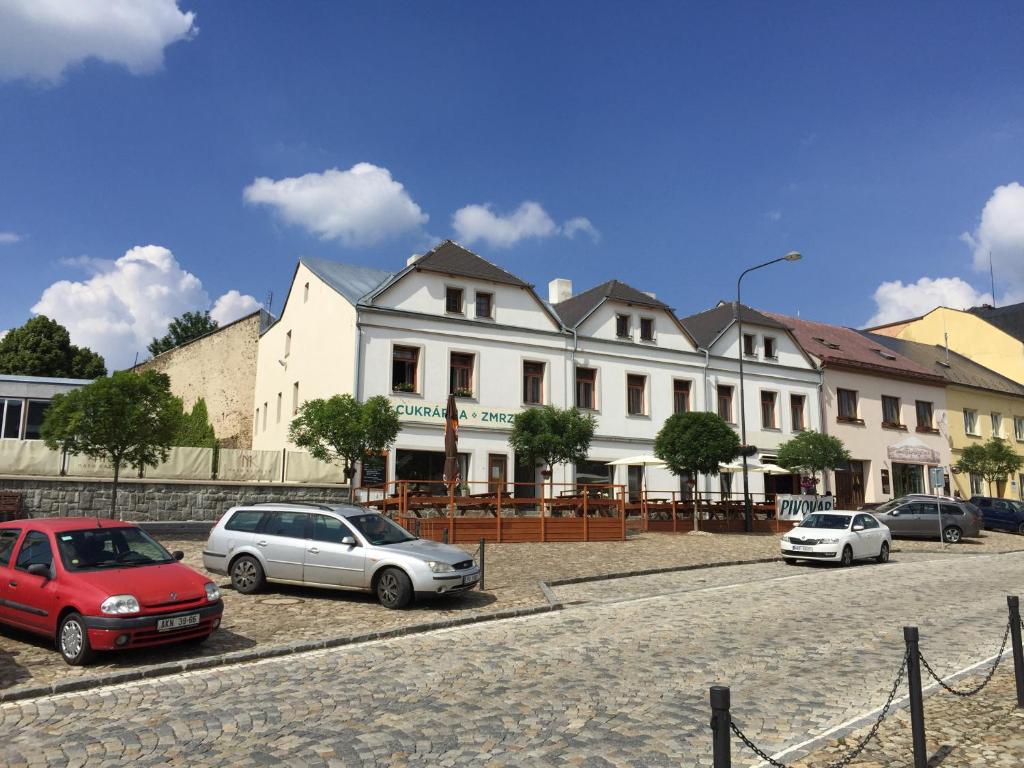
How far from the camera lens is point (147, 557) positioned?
31.8ft

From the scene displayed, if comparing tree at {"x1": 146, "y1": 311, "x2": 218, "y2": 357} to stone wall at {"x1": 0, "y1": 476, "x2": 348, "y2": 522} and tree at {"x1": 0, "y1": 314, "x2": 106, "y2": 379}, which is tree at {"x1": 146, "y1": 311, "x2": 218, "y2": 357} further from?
stone wall at {"x1": 0, "y1": 476, "x2": 348, "y2": 522}

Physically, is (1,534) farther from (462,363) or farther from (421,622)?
(462,363)

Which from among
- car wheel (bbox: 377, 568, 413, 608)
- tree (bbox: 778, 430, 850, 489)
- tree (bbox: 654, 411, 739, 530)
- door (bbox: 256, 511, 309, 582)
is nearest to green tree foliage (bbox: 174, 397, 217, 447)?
tree (bbox: 654, 411, 739, 530)

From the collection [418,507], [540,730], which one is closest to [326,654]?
[540,730]

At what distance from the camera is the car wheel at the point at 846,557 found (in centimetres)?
1956

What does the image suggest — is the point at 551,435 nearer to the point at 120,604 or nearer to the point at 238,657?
the point at 238,657

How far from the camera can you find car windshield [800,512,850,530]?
20.3 meters

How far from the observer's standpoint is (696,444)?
26.4 meters

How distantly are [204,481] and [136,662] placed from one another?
1685cm

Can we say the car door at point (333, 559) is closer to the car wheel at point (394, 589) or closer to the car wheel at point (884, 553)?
the car wheel at point (394, 589)

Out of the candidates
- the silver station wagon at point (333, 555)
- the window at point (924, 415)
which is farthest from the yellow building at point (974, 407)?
the silver station wagon at point (333, 555)

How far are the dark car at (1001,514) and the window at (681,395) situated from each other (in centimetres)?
1210

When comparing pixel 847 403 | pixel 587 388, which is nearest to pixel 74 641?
pixel 587 388

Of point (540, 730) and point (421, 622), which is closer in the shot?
point (540, 730)
